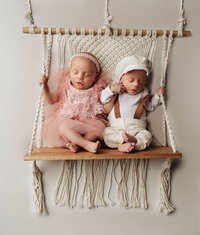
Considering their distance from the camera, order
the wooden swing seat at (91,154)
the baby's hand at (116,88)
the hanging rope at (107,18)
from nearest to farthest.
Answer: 1. the wooden swing seat at (91,154)
2. the baby's hand at (116,88)
3. the hanging rope at (107,18)

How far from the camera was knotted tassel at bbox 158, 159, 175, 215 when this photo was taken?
121 cm

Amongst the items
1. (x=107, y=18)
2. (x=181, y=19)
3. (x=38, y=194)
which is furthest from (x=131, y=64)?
(x=38, y=194)

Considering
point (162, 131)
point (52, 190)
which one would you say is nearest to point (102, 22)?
point (162, 131)

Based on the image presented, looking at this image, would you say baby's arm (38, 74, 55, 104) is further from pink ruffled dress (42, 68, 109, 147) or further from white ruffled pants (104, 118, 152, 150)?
white ruffled pants (104, 118, 152, 150)

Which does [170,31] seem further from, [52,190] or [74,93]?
[52,190]

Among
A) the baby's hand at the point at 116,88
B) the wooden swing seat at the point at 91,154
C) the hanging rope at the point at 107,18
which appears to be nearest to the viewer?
the wooden swing seat at the point at 91,154

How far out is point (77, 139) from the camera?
103cm

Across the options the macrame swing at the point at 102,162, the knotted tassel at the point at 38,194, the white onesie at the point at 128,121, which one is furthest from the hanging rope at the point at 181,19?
the knotted tassel at the point at 38,194

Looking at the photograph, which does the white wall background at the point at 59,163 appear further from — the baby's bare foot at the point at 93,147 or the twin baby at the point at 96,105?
the baby's bare foot at the point at 93,147

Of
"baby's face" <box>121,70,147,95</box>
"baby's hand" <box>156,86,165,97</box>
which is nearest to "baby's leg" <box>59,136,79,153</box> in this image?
"baby's face" <box>121,70,147,95</box>

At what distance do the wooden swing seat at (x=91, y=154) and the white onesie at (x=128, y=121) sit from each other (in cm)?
4

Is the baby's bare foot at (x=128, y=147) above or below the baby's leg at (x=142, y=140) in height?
below

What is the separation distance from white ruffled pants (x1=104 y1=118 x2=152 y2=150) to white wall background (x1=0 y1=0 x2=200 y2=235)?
0.22 m

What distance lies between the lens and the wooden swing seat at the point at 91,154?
991 millimetres
